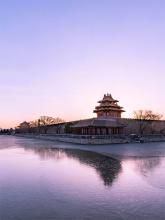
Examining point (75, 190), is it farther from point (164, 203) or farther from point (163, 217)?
point (163, 217)

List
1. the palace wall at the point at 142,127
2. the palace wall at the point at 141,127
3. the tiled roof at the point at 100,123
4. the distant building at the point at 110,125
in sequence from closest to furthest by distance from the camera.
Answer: the tiled roof at the point at 100,123 → the distant building at the point at 110,125 → the palace wall at the point at 141,127 → the palace wall at the point at 142,127

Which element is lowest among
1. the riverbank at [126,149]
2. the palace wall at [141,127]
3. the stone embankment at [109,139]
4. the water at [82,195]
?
the water at [82,195]

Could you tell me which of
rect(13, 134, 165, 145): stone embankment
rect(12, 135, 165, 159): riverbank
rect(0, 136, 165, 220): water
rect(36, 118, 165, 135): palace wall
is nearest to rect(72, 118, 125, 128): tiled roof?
rect(36, 118, 165, 135): palace wall

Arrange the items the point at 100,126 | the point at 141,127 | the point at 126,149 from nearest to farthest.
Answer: the point at 126,149 → the point at 100,126 → the point at 141,127

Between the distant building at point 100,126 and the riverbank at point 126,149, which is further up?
the distant building at point 100,126

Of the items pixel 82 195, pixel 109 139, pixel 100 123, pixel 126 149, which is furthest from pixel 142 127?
pixel 82 195

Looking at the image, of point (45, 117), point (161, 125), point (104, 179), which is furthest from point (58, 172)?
point (45, 117)

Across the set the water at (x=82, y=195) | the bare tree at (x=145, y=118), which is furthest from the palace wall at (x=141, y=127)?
the water at (x=82, y=195)

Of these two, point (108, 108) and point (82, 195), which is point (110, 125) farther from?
point (82, 195)

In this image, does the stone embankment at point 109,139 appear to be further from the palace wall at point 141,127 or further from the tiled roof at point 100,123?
the palace wall at point 141,127

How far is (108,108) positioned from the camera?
243 ft

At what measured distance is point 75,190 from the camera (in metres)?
13.5

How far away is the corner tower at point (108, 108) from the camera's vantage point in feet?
244

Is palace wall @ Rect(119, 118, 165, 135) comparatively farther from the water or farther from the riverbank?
the water
